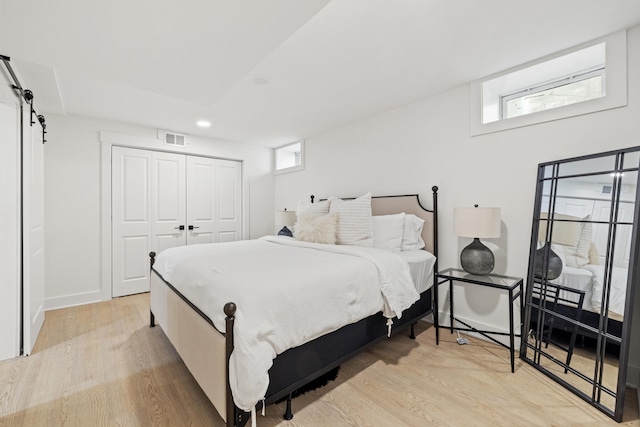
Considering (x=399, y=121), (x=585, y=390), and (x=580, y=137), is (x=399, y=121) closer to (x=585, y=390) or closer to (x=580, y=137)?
(x=580, y=137)

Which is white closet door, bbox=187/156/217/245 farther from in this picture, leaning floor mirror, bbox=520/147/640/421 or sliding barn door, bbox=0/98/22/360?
leaning floor mirror, bbox=520/147/640/421

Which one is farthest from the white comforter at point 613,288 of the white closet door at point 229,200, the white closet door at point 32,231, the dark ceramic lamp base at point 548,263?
the white closet door at point 229,200

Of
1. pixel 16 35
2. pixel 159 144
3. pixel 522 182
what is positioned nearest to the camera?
pixel 16 35

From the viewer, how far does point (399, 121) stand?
3.17 meters

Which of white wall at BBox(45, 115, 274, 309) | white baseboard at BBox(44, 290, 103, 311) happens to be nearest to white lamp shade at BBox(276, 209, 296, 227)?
white wall at BBox(45, 115, 274, 309)

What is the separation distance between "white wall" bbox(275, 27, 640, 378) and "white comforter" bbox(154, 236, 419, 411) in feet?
3.04

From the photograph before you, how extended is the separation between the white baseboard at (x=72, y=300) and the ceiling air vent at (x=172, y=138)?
219 cm

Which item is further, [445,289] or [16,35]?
[445,289]

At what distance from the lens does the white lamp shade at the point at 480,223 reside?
2162 millimetres

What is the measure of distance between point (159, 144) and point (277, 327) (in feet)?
12.0

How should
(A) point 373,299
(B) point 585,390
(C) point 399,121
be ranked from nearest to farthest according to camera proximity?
1. (B) point 585,390
2. (A) point 373,299
3. (C) point 399,121

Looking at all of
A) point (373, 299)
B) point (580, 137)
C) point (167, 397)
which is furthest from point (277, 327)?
point (580, 137)

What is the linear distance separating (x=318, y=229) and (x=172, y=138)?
2789 mm

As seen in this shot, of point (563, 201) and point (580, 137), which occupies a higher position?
point (580, 137)
